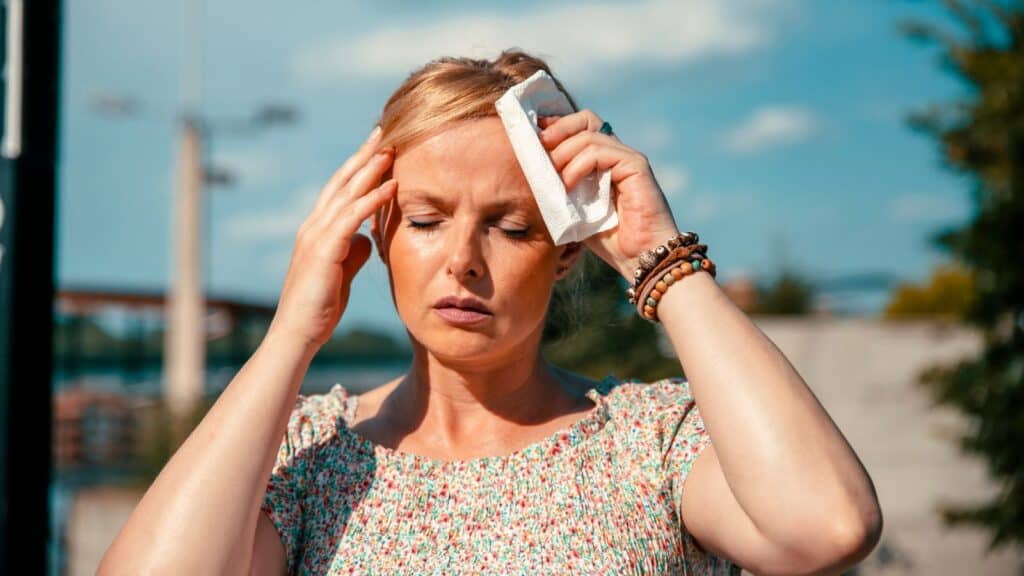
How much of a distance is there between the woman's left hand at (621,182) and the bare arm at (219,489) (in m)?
0.56

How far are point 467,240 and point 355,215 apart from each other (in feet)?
0.65

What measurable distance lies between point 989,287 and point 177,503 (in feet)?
15.3

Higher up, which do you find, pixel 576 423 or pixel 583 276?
pixel 583 276

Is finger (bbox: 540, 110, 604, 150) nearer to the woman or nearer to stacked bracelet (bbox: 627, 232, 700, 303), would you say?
the woman

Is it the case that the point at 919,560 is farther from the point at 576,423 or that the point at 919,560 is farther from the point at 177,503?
the point at 177,503

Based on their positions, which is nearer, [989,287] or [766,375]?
[766,375]

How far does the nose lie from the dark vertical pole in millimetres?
1066

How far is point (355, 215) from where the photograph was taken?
1.81 meters

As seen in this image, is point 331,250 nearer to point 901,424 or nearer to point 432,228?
point 432,228

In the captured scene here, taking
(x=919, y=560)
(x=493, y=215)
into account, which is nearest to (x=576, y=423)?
(x=493, y=215)

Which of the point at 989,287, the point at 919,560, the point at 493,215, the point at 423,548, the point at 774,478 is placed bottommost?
the point at 919,560

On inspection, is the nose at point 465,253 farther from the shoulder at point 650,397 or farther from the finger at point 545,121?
the shoulder at point 650,397

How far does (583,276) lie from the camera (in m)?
2.16

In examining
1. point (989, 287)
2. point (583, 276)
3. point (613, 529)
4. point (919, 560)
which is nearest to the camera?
point (613, 529)
